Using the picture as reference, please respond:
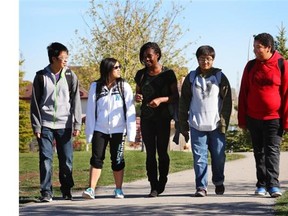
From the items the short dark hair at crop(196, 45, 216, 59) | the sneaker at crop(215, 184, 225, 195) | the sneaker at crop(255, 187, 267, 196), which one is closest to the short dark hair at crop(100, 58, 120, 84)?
the short dark hair at crop(196, 45, 216, 59)

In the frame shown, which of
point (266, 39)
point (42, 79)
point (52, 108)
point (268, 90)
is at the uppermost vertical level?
point (266, 39)

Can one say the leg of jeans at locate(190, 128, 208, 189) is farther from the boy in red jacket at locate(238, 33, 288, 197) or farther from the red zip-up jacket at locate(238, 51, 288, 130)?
the red zip-up jacket at locate(238, 51, 288, 130)

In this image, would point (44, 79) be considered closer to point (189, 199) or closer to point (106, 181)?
point (189, 199)

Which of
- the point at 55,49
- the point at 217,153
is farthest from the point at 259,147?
the point at 55,49

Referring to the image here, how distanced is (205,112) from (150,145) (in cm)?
78

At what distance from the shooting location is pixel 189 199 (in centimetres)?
830

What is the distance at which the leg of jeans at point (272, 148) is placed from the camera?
8477 mm

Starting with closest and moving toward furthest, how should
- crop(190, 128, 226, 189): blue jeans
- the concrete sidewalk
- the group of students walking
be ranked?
the concrete sidewalk < the group of students walking < crop(190, 128, 226, 189): blue jeans

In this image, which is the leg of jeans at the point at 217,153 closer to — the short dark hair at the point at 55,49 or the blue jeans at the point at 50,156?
the blue jeans at the point at 50,156

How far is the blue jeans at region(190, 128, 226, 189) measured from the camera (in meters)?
8.77

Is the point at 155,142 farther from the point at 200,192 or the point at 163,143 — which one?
the point at 200,192

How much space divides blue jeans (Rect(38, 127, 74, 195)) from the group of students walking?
0.01 meters

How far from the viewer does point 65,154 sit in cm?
877

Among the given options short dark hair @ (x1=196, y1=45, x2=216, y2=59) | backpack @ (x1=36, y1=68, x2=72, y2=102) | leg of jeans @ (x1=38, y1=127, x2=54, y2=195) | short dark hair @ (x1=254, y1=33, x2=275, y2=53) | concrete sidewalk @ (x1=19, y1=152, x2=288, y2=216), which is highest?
short dark hair @ (x1=254, y1=33, x2=275, y2=53)
